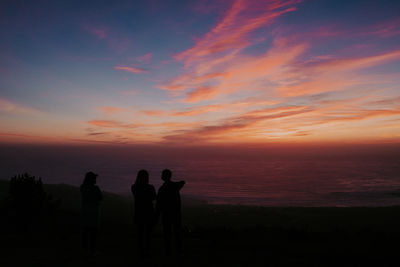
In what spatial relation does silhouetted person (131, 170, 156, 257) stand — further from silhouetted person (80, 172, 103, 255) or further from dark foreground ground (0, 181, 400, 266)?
silhouetted person (80, 172, 103, 255)

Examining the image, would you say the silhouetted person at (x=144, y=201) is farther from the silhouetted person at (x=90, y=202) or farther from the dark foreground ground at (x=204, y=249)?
the silhouetted person at (x=90, y=202)

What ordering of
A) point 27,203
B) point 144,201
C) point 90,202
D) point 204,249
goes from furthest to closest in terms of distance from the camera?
point 27,203, point 204,249, point 90,202, point 144,201

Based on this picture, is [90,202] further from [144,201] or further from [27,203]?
[27,203]

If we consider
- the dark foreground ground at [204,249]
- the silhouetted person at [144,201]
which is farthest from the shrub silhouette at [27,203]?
the silhouetted person at [144,201]

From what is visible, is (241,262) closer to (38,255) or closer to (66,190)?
(38,255)

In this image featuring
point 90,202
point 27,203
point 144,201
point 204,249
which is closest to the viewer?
point 144,201

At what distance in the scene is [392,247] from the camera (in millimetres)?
8570

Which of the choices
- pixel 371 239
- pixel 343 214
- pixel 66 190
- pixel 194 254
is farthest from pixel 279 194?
pixel 194 254

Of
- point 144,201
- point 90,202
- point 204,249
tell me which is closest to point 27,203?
point 90,202

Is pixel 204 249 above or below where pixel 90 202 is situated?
below

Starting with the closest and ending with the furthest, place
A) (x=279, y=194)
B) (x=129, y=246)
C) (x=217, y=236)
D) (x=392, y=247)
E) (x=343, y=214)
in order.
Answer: (x=392, y=247)
(x=129, y=246)
(x=217, y=236)
(x=343, y=214)
(x=279, y=194)

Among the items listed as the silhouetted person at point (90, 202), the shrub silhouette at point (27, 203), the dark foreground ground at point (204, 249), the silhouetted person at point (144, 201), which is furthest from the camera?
the shrub silhouette at point (27, 203)

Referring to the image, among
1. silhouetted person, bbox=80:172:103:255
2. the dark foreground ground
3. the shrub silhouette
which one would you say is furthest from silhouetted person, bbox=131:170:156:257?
the shrub silhouette

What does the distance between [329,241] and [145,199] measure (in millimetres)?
7609
